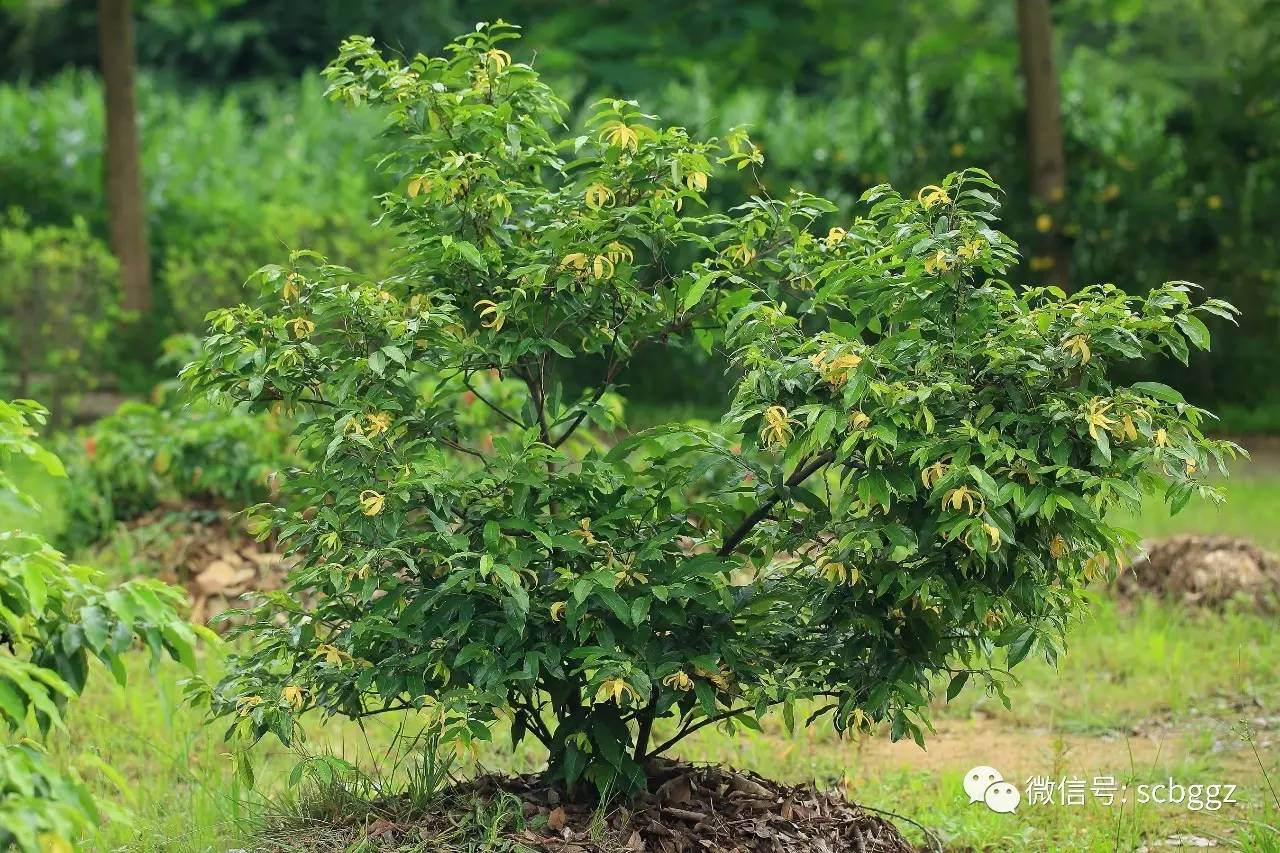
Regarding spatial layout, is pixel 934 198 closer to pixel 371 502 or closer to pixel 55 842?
pixel 371 502

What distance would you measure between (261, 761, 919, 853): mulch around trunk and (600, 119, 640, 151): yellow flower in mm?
1729

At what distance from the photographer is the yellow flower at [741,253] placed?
13.1 feet

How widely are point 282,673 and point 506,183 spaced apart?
145 cm

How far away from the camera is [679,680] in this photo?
3.61 meters

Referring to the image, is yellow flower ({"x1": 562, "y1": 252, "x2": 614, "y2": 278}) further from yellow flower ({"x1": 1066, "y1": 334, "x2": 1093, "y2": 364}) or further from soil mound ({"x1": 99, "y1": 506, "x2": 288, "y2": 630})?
soil mound ({"x1": 99, "y1": 506, "x2": 288, "y2": 630})

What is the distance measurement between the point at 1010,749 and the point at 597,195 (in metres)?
2.97

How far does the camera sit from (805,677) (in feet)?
12.7

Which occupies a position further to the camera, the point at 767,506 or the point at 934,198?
the point at 767,506

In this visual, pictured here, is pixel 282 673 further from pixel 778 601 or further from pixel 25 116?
pixel 25 116

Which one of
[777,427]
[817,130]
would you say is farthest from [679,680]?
[817,130]

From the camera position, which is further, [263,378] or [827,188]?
[827,188]

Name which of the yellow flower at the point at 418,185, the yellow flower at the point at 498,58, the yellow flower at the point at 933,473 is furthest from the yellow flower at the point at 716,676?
the yellow flower at the point at 498,58

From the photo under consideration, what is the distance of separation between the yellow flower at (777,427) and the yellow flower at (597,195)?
31.4 inches

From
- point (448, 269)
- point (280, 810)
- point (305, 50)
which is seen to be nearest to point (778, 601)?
point (448, 269)
